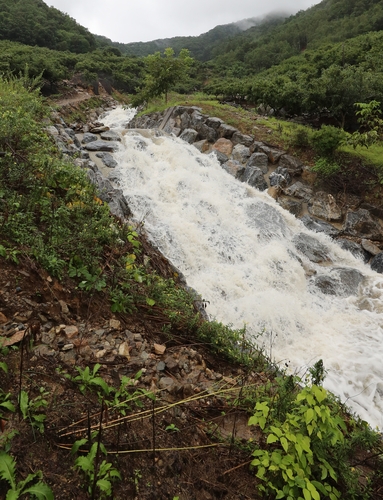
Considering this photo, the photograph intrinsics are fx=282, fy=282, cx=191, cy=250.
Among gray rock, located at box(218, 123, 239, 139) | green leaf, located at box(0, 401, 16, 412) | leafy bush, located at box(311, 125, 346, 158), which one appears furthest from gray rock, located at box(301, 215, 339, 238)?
green leaf, located at box(0, 401, 16, 412)

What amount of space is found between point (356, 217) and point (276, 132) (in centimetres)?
548

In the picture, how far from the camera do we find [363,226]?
32.1 feet

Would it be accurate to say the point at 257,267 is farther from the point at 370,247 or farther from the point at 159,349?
the point at 159,349

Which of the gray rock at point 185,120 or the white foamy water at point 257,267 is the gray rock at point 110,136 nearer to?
the white foamy water at point 257,267

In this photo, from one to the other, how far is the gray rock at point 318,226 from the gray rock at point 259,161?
2853 millimetres

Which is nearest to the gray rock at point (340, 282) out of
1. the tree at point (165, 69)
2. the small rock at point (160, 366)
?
the small rock at point (160, 366)

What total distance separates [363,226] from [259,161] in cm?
471

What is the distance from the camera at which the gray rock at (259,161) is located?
11781mm

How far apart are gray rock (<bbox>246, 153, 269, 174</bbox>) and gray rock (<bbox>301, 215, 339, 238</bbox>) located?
9.36 feet

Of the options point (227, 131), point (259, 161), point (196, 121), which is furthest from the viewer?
point (196, 121)

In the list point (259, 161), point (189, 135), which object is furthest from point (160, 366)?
point (189, 135)

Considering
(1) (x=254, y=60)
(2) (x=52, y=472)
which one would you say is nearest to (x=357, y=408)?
(2) (x=52, y=472)

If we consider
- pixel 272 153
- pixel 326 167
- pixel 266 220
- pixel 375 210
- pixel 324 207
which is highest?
pixel 272 153

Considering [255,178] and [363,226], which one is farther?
[255,178]
